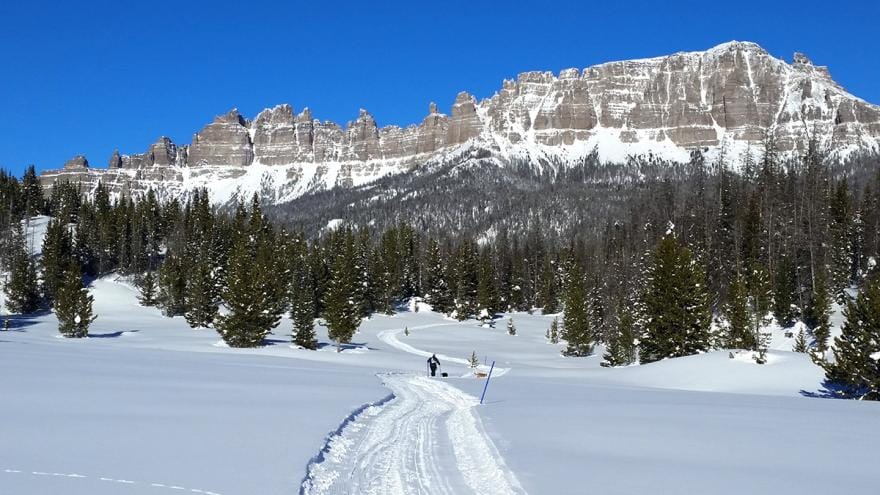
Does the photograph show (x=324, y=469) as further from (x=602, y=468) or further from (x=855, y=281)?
(x=855, y=281)

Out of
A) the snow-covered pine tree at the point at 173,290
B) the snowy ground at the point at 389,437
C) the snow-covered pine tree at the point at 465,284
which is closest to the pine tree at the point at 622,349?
the snowy ground at the point at 389,437

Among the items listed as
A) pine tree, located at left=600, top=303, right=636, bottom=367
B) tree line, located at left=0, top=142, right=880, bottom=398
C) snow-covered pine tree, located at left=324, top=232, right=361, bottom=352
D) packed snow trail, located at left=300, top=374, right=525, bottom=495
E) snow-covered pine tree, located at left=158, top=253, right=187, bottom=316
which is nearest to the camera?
packed snow trail, located at left=300, top=374, right=525, bottom=495

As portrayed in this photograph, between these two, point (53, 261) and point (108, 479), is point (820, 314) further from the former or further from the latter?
point (53, 261)

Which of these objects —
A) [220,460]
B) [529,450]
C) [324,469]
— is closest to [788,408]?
[529,450]

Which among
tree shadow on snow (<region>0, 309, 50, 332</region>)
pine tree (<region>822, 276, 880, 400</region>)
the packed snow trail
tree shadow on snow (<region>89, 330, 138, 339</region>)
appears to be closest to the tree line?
pine tree (<region>822, 276, 880, 400</region>)

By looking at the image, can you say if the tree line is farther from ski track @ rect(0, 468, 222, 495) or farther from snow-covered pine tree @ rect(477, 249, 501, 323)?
ski track @ rect(0, 468, 222, 495)

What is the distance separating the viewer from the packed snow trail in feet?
30.2

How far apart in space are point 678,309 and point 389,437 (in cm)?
2814

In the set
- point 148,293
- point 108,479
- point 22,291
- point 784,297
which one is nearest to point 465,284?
point 148,293

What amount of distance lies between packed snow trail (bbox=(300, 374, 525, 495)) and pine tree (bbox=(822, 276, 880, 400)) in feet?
51.2

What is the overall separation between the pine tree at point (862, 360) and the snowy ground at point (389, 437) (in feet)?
17.6

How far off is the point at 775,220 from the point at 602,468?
60550 mm

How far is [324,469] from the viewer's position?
984 centimetres

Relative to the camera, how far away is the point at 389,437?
13.1 metres
